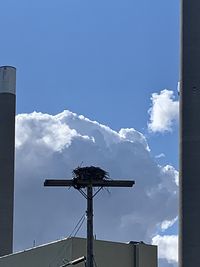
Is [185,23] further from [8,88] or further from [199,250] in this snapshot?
[8,88]

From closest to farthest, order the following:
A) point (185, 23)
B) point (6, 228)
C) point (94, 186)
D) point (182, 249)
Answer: point (94, 186) < point (182, 249) < point (185, 23) < point (6, 228)

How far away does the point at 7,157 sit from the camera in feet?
232

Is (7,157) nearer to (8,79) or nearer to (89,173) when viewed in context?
(8,79)

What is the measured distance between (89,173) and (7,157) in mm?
42870

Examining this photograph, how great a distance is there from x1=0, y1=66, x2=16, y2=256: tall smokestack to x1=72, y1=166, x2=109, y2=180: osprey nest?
1532 inches

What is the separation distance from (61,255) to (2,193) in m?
24.8

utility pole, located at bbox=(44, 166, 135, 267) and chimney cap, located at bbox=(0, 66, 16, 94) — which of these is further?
chimney cap, located at bbox=(0, 66, 16, 94)

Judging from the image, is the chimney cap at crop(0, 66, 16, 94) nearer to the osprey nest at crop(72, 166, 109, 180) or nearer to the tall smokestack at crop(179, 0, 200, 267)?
the tall smokestack at crop(179, 0, 200, 267)

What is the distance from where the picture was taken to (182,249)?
48.7 m

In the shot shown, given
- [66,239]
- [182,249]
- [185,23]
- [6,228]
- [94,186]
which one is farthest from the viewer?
[6,228]

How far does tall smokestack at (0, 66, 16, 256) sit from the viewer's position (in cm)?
6931

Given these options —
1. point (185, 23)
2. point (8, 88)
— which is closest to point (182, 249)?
point (185, 23)

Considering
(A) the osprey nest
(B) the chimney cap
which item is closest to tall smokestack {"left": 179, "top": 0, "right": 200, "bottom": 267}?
(A) the osprey nest

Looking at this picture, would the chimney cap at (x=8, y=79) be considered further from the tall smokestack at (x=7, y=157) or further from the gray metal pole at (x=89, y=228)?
the gray metal pole at (x=89, y=228)
